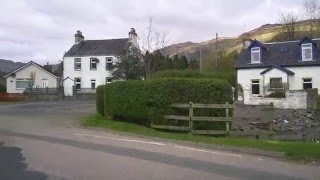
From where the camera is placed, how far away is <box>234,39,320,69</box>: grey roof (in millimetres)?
46969

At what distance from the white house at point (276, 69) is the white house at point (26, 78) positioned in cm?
3348

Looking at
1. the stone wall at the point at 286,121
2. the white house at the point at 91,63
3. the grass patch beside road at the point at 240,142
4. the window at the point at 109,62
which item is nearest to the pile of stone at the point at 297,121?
the stone wall at the point at 286,121

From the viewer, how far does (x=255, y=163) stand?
39.1 ft

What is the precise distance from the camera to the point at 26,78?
7025 cm

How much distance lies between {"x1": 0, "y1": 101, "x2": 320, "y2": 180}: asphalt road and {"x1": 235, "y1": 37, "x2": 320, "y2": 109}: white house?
2902cm

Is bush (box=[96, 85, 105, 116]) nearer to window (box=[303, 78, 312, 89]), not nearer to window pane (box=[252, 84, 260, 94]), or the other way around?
window pane (box=[252, 84, 260, 94])

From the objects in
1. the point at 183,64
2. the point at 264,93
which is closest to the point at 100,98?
the point at 264,93

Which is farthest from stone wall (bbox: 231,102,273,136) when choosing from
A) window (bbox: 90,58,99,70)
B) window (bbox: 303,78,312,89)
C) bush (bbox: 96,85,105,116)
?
window (bbox: 90,58,99,70)

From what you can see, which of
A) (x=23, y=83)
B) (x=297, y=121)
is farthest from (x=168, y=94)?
(x=23, y=83)

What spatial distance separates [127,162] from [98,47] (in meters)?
58.7

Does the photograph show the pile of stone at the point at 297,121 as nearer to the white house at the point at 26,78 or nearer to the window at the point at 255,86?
the window at the point at 255,86

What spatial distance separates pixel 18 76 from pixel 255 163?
63101 millimetres

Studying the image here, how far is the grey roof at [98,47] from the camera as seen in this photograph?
67.6 metres

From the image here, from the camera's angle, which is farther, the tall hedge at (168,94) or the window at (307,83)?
the window at (307,83)
